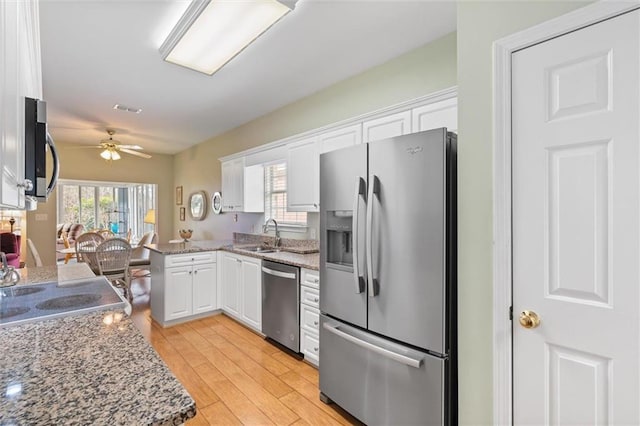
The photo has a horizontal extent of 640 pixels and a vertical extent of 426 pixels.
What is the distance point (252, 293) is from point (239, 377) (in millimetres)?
989

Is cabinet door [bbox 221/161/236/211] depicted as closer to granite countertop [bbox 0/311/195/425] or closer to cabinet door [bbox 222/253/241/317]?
cabinet door [bbox 222/253/241/317]

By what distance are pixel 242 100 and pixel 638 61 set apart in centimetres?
352

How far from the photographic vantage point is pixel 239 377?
2.57 m

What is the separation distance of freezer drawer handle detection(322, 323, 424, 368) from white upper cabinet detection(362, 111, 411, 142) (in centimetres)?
155

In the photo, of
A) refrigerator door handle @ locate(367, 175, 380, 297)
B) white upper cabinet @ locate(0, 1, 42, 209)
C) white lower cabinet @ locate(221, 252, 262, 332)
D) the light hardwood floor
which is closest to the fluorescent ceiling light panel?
refrigerator door handle @ locate(367, 175, 380, 297)

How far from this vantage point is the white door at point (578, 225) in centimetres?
109

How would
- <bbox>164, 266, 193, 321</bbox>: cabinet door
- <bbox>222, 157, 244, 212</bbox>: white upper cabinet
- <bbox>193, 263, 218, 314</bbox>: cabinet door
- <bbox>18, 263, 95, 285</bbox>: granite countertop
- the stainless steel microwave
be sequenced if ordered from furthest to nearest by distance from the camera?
<bbox>222, 157, 244, 212</bbox>: white upper cabinet
<bbox>193, 263, 218, 314</bbox>: cabinet door
<bbox>164, 266, 193, 321</bbox>: cabinet door
<bbox>18, 263, 95, 285</bbox>: granite countertop
the stainless steel microwave

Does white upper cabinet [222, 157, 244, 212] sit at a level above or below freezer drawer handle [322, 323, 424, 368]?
above

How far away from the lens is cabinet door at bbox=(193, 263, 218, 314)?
3.84m

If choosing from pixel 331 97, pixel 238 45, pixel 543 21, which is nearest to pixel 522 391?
pixel 543 21

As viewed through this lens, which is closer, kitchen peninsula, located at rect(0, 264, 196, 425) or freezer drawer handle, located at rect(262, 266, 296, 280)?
kitchen peninsula, located at rect(0, 264, 196, 425)

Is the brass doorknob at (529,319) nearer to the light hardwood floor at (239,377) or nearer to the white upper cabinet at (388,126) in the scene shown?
the light hardwood floor at (239,377)

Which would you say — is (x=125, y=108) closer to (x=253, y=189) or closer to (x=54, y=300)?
(x=253, y=189)

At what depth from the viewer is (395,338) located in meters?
1.77
